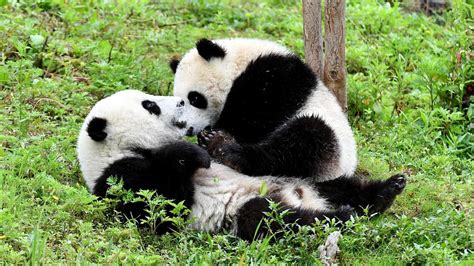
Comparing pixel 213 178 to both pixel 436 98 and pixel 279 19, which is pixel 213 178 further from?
pixel 279 19

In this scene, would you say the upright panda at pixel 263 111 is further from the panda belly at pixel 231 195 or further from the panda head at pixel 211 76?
the panda belly at pixel 231 195

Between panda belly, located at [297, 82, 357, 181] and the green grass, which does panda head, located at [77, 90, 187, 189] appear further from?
panda belly, located at [297, 82, 357, 181]

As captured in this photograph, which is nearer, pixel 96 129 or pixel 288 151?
pixel 96 129

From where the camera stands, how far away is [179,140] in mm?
5855

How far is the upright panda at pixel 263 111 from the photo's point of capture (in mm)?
5977

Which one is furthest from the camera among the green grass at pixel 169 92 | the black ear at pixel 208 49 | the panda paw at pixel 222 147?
the black ear at pixel 208 49

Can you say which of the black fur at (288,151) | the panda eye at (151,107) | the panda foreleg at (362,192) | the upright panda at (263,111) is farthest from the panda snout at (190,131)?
the panda foreleg at (362,192)

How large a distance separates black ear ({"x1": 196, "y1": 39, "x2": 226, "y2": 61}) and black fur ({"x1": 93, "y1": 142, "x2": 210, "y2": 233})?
3.87 feet

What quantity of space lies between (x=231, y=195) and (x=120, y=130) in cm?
89

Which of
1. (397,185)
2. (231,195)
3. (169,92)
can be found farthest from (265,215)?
(169,92)

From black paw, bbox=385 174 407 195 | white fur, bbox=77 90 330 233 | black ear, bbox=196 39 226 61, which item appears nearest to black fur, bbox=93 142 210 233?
white fur, bbox=77 90 330 233

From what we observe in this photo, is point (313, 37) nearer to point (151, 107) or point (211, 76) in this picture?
point (211, 76)

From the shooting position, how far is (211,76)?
21.5ft

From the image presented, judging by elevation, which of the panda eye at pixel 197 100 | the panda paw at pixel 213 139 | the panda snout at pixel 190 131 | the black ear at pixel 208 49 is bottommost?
the panda snout at pixel 190 131
